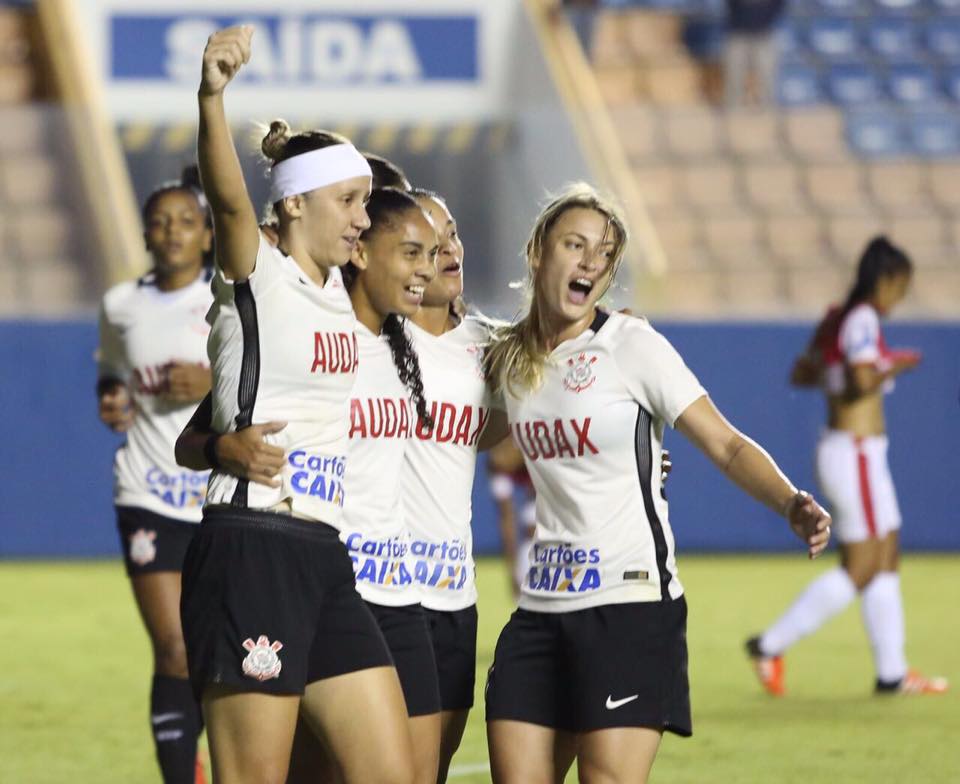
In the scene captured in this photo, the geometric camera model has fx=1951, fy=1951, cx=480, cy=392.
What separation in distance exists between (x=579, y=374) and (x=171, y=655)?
2420 mm

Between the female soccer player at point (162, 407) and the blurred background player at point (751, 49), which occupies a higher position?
the blurred background player at point (751, 49)

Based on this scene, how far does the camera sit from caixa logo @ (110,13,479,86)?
20.1 metres

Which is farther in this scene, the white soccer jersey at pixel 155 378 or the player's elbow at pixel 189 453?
the white soccer jersey at pixel 155 378

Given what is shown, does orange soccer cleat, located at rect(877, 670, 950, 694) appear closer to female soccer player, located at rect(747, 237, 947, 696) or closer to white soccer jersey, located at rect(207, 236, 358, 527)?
female soccer player, located at rect(747, 237, 947, 696)

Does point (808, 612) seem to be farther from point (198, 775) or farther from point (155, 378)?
point (155, 378)

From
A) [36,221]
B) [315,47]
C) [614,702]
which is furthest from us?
[315,47]

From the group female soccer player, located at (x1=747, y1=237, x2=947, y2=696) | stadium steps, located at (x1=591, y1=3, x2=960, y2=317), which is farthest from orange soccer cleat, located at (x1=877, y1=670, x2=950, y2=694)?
stadium steps, located at (x1=591, y1=3, x2=960, y2=317)

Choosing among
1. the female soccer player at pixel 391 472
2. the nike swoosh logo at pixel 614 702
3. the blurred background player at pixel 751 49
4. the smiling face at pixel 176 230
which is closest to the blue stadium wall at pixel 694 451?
the blurred background player at pixel 751 49

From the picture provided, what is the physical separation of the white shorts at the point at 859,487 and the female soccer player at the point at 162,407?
3706 millimetres

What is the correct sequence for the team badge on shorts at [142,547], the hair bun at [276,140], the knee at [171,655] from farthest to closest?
the team badge on shorts at [142,547], the knee at [171,655], the hair bun at [276,140]

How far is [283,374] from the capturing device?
466 cm

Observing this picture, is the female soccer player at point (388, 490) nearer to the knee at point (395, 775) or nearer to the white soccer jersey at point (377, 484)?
the white soccer jersey at point (377, 484)

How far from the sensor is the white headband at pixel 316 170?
4801mm

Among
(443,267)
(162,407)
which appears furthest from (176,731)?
(443,267)
